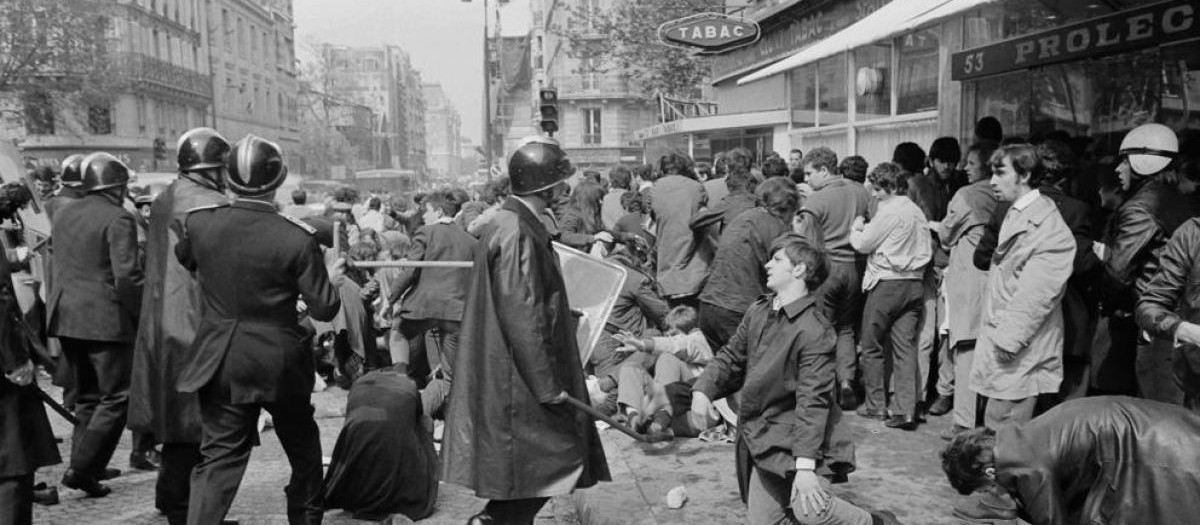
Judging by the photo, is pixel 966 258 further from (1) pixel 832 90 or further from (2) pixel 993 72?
(1) pixel 832 90

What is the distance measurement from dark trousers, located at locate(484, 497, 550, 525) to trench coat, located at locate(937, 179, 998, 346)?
310cm

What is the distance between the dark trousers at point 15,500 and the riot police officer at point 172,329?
61cm

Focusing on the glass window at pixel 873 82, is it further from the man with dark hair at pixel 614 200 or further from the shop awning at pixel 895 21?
the man with dark hair at pixel 614 200

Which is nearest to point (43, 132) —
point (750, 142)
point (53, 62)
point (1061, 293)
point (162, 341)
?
point (53, 62)

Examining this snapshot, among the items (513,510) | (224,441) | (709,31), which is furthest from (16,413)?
(709,31)

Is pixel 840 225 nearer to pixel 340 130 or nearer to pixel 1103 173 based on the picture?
pixel 1103 173

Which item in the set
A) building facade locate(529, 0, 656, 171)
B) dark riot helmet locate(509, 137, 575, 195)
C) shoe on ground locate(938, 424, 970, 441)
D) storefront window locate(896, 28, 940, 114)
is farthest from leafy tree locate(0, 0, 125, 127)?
building facade locate(529, 0, 656, 171)

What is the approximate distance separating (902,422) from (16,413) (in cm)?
504

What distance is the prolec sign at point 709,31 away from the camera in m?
14.9

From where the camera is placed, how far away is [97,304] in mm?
5215

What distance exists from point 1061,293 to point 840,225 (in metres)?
2.20

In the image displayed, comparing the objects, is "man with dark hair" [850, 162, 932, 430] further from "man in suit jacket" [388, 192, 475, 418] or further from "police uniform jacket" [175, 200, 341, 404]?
"police uniform jacket" [175, 200, 341, 404]

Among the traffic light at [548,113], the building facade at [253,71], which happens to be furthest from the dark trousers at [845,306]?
the building facade at [253,71]

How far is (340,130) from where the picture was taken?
92375 millimetres
